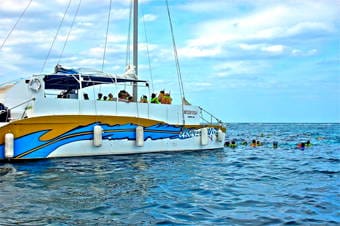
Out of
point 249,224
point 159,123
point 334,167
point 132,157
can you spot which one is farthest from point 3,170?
point 334,167

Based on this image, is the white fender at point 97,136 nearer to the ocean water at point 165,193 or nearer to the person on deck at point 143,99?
the ocean water at point 165,193

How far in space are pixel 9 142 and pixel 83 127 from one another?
3.33 metres

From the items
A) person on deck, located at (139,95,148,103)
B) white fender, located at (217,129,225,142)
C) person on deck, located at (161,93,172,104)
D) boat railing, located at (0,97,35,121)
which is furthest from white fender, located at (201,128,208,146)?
boat railing, located at (0,97,35,121)

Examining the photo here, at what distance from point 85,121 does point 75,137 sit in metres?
0.82

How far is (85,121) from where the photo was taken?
1923cm

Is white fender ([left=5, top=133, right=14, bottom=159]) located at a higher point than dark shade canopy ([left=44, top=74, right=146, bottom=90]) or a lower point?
lower

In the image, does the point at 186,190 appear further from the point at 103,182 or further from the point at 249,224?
the point at 249,224

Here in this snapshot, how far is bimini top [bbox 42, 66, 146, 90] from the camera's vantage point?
800 inches

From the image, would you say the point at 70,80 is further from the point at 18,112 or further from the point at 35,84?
the point at 18,112

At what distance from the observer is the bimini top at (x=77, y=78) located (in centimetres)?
2033

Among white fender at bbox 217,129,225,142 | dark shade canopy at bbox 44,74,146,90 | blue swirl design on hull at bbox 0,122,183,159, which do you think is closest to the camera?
blue swirl design on hull at bbox 0,122,183,159

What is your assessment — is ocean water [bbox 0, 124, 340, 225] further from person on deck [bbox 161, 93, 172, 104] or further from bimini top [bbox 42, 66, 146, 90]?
person on deck [bbox 161, 93, 172, 104]

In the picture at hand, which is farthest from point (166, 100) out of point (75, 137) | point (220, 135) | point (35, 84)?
point (35, 84)

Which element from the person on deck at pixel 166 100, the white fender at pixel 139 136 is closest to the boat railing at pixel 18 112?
the white fender at pixel 139 136
